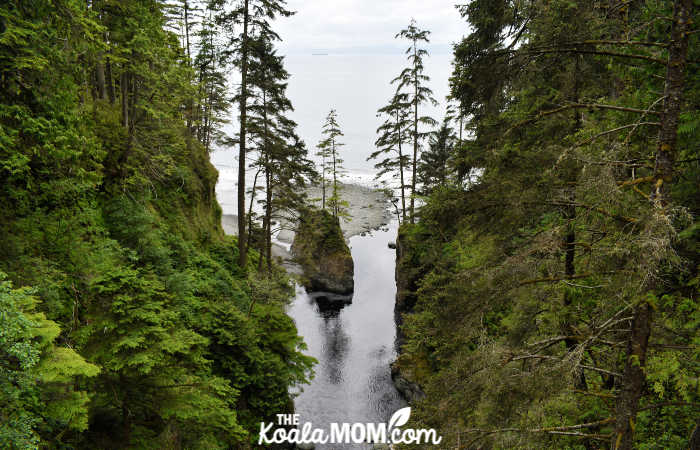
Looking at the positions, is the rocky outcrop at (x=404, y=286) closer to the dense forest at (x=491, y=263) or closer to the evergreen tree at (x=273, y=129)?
the evergreen tree at (x=273, y=129)

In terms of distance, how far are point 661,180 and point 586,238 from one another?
105 inches

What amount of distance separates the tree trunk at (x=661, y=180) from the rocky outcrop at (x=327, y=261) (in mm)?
22751

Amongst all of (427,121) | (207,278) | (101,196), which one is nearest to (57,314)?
(101,196)

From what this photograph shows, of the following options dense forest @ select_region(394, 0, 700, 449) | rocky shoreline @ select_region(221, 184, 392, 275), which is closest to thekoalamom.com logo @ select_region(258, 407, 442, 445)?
dense forest @ select_region(394, 0, 700, 449)

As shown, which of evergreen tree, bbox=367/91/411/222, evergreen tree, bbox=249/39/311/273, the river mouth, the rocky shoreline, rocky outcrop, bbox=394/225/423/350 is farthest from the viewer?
the rocky shoreline

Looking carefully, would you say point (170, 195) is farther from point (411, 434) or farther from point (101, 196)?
point (411, 434)

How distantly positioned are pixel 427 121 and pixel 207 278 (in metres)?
16.1

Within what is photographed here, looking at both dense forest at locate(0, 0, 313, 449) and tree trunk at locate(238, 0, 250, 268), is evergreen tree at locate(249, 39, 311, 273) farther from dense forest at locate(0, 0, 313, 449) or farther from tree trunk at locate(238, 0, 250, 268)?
dense forest at locate(0, 0, 313, 449)

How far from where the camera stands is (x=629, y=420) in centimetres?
332

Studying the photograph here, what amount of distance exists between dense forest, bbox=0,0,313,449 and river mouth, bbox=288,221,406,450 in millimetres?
5584

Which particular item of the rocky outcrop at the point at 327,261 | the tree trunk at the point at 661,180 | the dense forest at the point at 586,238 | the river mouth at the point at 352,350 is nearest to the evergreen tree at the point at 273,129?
the river mouth at the point at 352,350

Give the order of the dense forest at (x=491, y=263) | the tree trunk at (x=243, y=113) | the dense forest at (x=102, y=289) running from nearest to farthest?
1. the dense forest at (x=491, y=263)
2. the dense forest at (x=102, y=289)
3. the tree trunk at (x=243, y=113)

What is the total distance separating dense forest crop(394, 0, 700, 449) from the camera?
10.2 feet

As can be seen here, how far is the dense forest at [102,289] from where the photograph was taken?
12.8 ft
